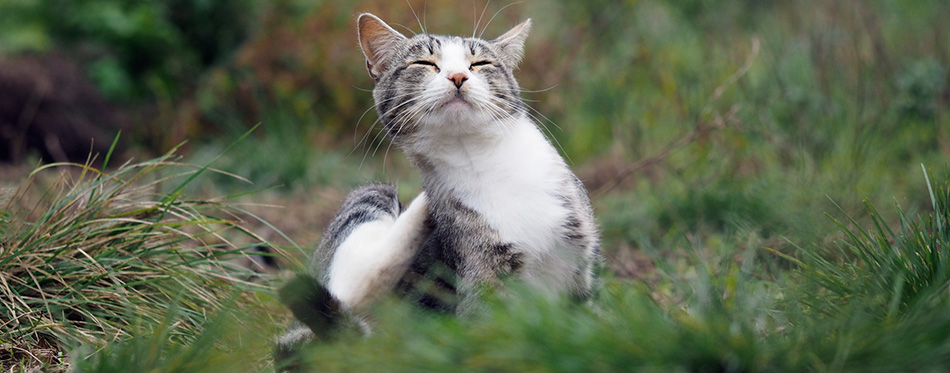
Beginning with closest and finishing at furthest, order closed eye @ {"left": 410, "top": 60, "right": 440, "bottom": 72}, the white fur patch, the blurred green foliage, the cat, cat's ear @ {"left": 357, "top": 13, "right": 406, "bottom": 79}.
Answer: the cat
the white fur patch
closed eye @ {"left": 410, "top": 60, "right": 440, "bottom": 72}
cat's ear @ {"left": 357, "top": 13, "right": 406, "bottom": 79}
the blurred green foliage

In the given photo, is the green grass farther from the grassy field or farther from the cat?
the cat

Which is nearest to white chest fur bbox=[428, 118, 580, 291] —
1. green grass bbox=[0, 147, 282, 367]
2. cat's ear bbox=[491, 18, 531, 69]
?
cat's ear bbox=[491, 18, 531, 69]

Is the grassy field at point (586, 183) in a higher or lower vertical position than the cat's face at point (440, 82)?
lower

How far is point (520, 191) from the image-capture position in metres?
2.49

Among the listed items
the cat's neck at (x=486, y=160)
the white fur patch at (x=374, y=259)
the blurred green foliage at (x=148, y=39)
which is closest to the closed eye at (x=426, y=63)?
the cat's neck at (x=486, y=160)

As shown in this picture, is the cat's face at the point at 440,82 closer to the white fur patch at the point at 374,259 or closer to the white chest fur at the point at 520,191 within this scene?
the white chest fur at the point at 520,191

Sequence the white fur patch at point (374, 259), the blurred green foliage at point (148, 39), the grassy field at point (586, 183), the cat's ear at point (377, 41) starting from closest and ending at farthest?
the grassy field at point (586, 183) < the white fur patch at point (374, 259) < the cat's ear at point (377, 41) < the blurred green foliage at point (148, 39)

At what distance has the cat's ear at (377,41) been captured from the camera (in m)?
2.81

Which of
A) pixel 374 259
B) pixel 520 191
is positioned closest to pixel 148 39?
pixel 374 259

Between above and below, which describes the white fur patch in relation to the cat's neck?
below

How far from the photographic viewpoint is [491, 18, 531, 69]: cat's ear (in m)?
2.88

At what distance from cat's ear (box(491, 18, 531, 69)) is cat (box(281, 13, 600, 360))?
148 mm

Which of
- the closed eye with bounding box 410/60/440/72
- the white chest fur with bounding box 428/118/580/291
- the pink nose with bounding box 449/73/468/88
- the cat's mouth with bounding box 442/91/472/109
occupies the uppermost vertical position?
the closed eye with bounding box 410/60/440/72

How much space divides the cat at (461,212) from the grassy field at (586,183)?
19 cm
